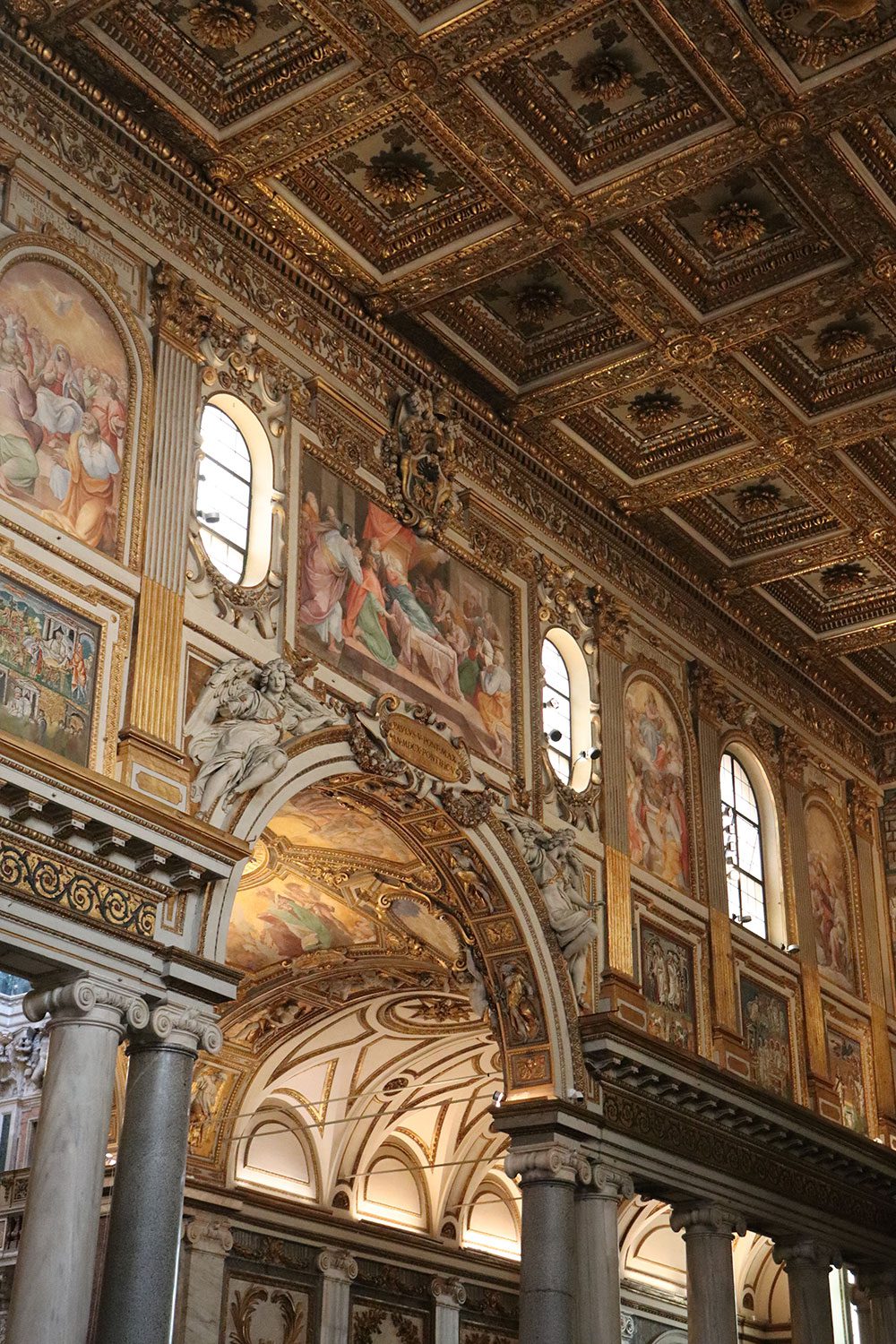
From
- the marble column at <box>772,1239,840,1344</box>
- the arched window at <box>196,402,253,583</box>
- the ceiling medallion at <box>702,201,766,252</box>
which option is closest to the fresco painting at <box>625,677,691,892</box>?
the marble column at <box>772,1239,840,1344</box>

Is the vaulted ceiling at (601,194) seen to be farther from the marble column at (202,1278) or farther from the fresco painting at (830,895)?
the marble column at (202,1278)

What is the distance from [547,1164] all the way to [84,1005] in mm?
5630

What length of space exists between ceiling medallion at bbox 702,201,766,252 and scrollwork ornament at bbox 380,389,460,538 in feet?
9.91

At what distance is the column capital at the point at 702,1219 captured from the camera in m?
18.0

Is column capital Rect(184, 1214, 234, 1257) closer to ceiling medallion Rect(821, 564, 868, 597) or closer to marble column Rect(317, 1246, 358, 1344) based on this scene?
marble column Rect(317, 1246, 358, 1344)

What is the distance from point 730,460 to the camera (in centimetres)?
1891

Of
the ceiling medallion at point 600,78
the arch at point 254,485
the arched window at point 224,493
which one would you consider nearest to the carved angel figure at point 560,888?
the arch at point 254,485

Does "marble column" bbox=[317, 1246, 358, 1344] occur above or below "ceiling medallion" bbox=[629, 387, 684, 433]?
below

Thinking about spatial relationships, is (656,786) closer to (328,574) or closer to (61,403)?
(328,574)

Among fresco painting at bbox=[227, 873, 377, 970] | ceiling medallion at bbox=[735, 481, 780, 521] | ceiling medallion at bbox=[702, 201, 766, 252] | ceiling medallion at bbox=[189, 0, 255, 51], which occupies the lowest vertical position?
fresco painting at bbox=[227, 873, 377, 970]

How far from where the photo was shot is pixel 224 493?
14688 millimetres

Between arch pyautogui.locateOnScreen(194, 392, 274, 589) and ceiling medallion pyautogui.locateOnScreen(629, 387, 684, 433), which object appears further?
ceiling medallion pyautogui.locateOnScreen(629, 387, 684, 433)

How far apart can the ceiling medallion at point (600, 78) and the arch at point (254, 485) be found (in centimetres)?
372

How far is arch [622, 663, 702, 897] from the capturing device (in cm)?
1886
